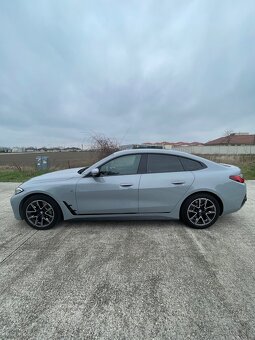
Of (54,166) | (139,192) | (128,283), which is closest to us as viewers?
(128,283)

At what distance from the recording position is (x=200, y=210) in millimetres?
3844

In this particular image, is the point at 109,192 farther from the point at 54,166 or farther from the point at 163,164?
the point at 54,166

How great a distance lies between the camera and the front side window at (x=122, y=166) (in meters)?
3.88

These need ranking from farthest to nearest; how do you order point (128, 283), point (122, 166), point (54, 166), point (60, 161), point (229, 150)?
point (229, 150) < point (60, 161) < point (54, 166) < point (122, 166) < point (128, 283)

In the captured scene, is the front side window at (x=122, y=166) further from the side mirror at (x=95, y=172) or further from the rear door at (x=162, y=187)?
the rear door at (x=162, y=187)

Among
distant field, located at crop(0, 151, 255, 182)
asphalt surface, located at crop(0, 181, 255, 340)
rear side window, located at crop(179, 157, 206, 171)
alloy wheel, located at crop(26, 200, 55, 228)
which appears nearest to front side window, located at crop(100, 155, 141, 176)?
rear side window, located at crop(179, 157, 206, 171)

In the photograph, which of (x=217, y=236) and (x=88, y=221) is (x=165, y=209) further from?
(x=88, y=221)

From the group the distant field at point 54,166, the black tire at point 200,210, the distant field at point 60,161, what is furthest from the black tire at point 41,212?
the distant field at point 60,161

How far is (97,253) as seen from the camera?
308 cm

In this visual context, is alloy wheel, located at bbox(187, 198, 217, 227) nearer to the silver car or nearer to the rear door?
the silver car

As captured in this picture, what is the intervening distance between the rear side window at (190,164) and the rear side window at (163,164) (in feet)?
0.24

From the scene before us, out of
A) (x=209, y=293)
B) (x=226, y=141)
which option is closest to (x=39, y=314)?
(x=209, y=293)

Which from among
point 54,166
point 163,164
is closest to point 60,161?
point 54,166

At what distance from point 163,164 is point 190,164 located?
0.50 meters
